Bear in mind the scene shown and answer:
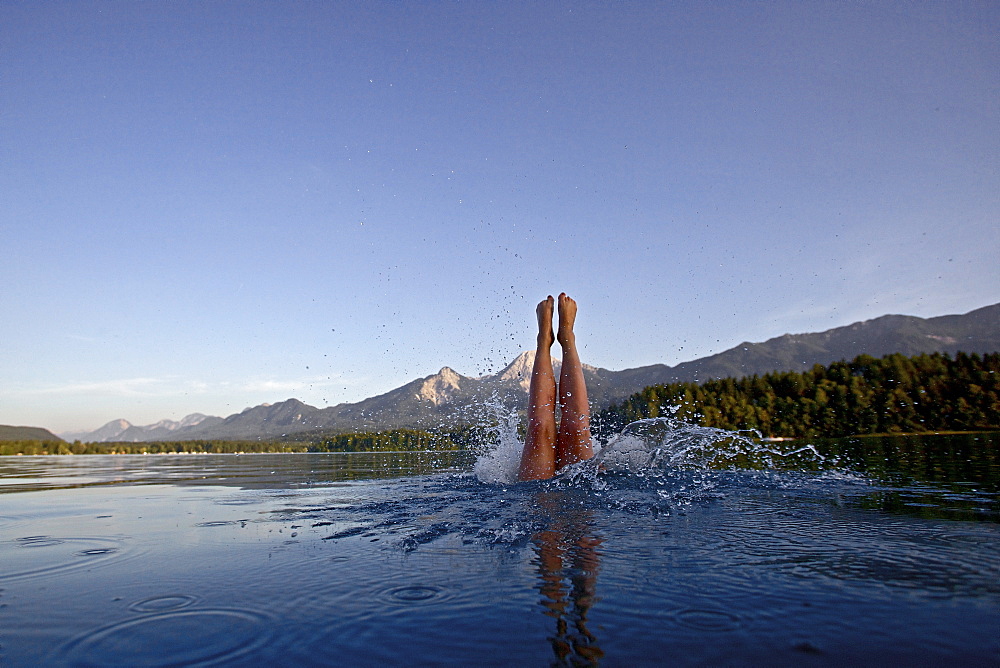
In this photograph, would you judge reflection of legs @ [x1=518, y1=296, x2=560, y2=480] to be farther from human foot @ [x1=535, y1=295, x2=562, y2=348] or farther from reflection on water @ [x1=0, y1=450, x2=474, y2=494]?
reflection on water @ [x1=0, y1=450, x2=474, y2=494]

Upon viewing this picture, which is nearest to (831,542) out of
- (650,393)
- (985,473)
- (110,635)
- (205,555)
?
(110,635)

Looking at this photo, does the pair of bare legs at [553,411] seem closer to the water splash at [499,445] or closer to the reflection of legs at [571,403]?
the reflection of legs at [571,403]

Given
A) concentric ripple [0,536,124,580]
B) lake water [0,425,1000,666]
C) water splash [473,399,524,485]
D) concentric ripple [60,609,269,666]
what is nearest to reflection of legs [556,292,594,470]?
water splash [473,399,524,485]

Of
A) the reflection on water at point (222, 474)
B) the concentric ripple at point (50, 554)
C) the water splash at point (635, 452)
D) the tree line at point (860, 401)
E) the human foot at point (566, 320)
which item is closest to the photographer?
the concentric ripple at point (50, 554)

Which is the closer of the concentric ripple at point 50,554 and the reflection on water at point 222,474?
the concentric ripple at point 50,554

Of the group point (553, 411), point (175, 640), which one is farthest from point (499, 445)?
point (175, 640)

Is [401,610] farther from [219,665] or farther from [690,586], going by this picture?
[690,586]

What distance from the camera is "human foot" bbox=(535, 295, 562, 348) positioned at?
11.2 metres

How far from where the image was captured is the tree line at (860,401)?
73000 millimetres

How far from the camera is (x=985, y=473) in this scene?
11828mm

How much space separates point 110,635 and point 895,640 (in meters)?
4.08

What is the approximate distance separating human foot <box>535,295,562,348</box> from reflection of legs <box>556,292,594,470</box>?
0.24 m

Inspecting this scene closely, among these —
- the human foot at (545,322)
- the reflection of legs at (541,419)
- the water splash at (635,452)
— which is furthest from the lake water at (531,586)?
the human foot at (545,322)

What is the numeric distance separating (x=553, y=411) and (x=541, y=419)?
14.6 inches
